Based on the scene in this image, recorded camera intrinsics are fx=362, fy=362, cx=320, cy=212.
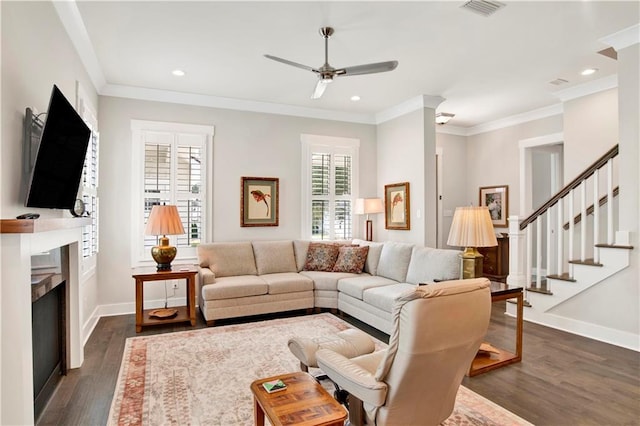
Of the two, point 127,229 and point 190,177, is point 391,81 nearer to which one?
point 190,177

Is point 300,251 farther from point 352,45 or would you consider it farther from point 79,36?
point 79,36

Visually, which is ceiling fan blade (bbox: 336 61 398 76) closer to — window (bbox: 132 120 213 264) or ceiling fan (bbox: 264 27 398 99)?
ceiling fan (bbox: 264 27 398 99)

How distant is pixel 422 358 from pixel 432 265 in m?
2.65

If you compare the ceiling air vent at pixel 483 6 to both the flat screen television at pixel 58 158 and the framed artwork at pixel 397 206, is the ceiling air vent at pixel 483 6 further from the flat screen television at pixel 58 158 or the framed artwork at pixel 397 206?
the flat screen television at pixel 58 158

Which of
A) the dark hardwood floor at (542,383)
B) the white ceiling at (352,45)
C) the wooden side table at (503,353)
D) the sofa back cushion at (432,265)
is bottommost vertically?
the dark hardwood floor at (542,383)

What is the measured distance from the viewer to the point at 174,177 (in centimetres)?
504

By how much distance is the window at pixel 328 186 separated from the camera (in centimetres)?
588

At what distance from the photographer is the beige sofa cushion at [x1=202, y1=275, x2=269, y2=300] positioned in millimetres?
4277

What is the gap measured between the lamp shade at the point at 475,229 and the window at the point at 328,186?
116 inches

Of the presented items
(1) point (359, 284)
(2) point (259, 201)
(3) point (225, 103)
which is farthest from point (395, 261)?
(3) point (225, 103)

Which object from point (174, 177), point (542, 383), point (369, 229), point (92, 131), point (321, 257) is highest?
point (92, 131)

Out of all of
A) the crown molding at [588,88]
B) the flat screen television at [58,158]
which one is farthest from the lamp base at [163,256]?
the crown molding at [588,88]

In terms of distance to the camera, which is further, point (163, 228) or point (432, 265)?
point (163, 228)

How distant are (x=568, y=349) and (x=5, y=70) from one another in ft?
16.2
